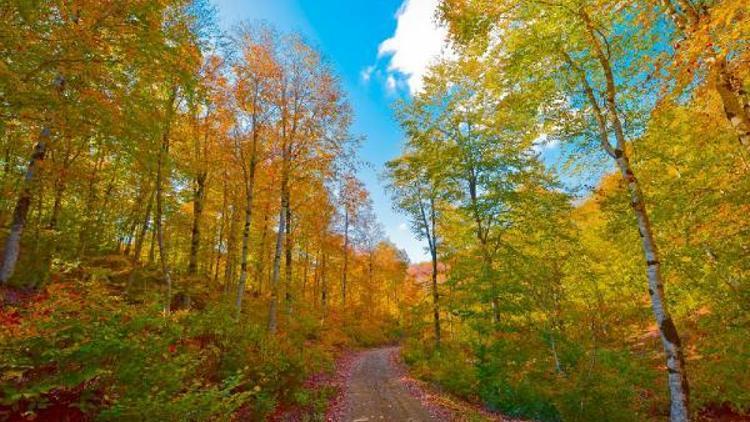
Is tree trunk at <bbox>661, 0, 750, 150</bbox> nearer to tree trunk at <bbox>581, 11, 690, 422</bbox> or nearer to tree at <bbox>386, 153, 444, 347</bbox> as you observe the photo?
tree trunk at <bbox>581, 11, 690, 422</bbox>

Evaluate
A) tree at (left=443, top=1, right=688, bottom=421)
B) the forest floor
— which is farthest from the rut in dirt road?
tree at (left=443, top=1, right=688, bottom=421)

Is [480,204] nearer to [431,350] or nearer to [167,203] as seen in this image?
[431,350]

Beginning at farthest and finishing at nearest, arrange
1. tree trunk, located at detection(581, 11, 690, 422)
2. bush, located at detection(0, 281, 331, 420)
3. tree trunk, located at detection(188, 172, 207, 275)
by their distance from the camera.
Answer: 1. tree trunk, located at detection(188, 172, 207, 275)
2. tree trunk, located at detection(581, 11, 690, 422)
3. bush, located at detection(0, 281, 331, 420)

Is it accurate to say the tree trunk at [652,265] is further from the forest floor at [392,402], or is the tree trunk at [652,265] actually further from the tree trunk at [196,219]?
the tree trunk at [196,219]

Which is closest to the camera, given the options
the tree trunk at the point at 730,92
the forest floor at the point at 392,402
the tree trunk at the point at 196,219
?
the tree trunk at the point at 730,92

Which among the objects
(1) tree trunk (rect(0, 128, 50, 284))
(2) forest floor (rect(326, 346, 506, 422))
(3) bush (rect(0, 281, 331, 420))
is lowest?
(2) forest floor (rect(326, 346, 506, 422))

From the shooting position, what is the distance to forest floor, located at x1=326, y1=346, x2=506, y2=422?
930 cm

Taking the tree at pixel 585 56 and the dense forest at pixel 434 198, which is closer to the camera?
the dense forest at pixel 434 198

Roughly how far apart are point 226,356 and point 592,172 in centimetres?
1096

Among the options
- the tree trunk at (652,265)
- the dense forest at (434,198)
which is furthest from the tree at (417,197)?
the tree trunk at (652,265)

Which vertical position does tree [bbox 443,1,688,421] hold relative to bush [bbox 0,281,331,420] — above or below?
above

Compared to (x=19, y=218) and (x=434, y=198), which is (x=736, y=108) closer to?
(x=434, y=198)

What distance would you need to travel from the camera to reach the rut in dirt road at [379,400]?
9.38m

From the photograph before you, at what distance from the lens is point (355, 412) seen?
9.78m
